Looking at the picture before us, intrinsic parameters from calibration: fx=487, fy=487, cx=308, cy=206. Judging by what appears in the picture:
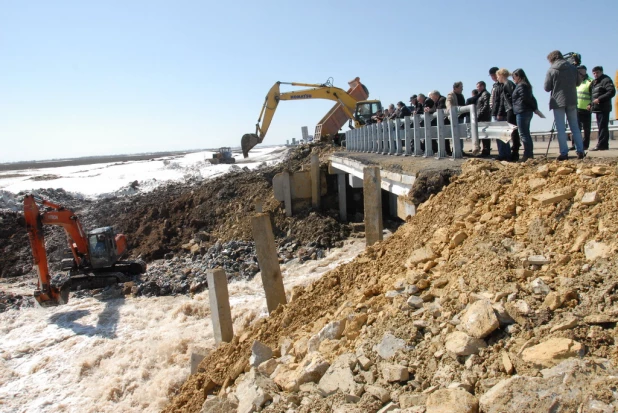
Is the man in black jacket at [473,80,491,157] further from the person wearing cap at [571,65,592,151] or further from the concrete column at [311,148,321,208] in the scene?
the concrete column at [311,148,321,208]

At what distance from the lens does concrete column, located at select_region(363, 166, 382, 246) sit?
7.28m

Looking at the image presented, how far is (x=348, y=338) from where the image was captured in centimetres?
422

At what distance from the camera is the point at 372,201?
7.38m

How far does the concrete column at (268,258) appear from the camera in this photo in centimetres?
665

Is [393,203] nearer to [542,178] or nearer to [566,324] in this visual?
[542,178]

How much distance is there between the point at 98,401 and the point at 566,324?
7782mm

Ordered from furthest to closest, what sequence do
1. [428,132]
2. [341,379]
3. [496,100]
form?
[428,132] → [496,100] → [341,379]

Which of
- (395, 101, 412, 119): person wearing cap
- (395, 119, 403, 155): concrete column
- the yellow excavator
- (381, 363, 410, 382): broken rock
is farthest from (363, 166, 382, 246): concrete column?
the yellow excavator

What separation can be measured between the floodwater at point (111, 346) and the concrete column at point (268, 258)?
8.84 ft

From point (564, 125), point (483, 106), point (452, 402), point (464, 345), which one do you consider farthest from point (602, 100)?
point (452, 402)

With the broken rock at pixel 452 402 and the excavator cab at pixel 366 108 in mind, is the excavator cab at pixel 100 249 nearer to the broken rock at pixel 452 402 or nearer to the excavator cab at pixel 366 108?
the broken rock at pixel 452 402

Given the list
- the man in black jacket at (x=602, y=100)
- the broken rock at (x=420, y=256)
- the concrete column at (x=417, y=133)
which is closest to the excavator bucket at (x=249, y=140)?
the concrete column at (x=417, y=133)

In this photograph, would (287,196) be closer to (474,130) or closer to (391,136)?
(391,136)

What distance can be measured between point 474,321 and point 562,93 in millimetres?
4582
